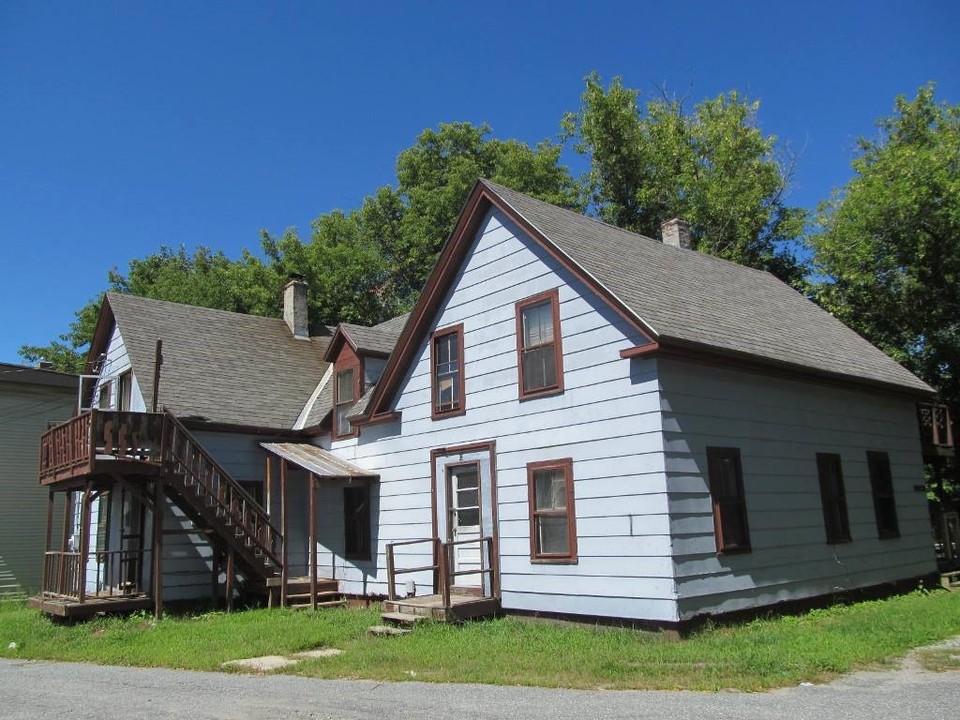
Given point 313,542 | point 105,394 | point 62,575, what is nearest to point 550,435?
point 313,542

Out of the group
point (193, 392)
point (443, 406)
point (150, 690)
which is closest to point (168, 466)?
point (193, 392)

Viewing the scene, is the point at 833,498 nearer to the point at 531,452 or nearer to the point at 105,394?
the point at 531,452

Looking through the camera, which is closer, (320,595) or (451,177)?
(320,595)

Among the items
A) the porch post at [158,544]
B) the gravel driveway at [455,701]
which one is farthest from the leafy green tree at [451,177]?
the gravel driveway at [455,701]

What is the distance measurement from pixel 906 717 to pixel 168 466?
1325 cm

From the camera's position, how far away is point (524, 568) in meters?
12.9

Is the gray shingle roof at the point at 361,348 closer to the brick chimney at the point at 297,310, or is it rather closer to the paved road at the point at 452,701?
the brick chimney at the point at 297,310

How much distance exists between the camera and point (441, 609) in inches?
490

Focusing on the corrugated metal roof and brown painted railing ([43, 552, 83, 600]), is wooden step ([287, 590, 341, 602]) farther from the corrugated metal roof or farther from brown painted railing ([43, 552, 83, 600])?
brown painted railing ([43, 552, 83, 600])

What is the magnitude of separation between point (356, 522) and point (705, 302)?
878cm

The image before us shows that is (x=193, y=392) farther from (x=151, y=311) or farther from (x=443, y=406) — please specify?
(x=443, y=406)

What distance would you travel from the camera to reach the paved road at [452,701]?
279 inches

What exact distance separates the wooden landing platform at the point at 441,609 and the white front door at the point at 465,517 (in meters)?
0.90

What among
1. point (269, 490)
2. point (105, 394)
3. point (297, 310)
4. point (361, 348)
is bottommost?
point (269, 490)
